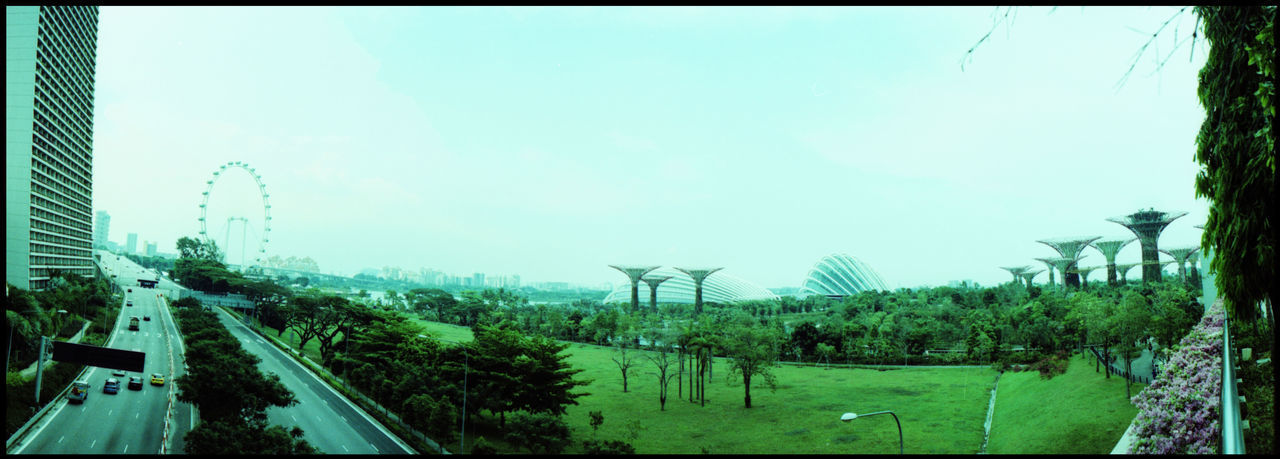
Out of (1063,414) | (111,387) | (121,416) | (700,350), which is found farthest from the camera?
(700,350)

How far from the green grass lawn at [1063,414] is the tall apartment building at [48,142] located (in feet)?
80.4

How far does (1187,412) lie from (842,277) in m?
67.0

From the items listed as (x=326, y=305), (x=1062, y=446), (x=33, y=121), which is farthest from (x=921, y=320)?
(x=33, y=121)

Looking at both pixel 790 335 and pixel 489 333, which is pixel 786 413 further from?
pixel 790 335

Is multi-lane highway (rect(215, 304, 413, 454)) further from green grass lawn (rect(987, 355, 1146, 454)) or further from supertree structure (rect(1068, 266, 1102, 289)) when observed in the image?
supertree structure (rect(1068, 266, 1102, 289))

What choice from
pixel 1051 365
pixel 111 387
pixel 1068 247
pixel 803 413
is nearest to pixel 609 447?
pixel 803 413

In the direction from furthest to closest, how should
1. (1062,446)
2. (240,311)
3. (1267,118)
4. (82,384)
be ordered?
(240,311)
(82,384)
(1062,446)
(1267,118)

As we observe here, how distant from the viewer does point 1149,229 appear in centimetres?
3575

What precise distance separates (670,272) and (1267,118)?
67463mm

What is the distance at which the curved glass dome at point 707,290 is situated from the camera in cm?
6838

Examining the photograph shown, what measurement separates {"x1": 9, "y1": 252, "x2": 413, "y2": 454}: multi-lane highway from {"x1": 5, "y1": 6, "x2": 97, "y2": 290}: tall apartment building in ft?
13.4

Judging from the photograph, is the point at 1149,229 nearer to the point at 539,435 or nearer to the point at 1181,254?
the point at 1181,254

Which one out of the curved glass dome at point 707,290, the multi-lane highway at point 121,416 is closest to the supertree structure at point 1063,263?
the curved glass dome at point 707,290

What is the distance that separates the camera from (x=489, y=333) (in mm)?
15305
